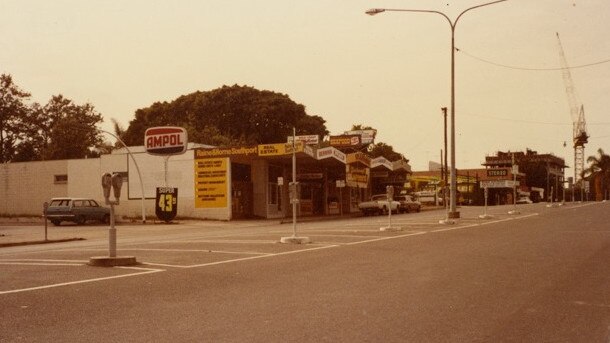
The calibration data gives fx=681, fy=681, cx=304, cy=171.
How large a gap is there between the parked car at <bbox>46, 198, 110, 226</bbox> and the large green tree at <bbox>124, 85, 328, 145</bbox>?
28573 mm

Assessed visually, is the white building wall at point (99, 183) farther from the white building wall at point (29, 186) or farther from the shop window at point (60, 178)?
the shop window at point (60, 178)

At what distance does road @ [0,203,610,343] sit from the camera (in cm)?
682

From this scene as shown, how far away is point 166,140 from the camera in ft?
128

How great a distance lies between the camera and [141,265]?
13.4m

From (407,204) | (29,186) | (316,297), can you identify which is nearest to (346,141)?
(407,204)

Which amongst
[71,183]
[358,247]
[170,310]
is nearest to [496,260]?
[358,247]

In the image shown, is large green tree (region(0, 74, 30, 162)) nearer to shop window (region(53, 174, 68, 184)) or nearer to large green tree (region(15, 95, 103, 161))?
large green tree (region(15, 95, 103, 161))

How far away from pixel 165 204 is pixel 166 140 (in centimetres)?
371

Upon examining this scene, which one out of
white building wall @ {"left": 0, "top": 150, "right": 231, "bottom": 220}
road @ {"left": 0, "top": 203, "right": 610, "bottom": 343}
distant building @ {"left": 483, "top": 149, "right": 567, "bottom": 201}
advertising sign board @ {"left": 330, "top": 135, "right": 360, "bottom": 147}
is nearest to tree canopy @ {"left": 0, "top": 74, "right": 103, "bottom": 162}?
white building wall @ {"left": 0, "top": 150, "right": 231, "bottom": 220}

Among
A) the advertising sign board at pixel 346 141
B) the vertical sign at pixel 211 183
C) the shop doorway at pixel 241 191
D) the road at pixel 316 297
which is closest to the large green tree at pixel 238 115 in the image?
the advertising sign board at pixel 346 141

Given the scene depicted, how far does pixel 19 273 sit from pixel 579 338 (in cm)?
949

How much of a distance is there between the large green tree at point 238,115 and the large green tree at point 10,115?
10.4 meters

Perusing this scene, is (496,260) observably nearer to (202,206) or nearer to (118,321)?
(118,321)

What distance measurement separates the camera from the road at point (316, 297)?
6.82m
